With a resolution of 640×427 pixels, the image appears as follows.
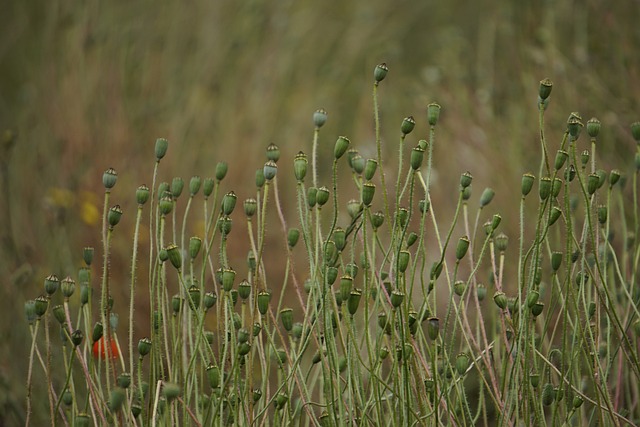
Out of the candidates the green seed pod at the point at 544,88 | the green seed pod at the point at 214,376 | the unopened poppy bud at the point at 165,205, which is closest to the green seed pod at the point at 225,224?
the unopened poppy bud at the point at 165,205

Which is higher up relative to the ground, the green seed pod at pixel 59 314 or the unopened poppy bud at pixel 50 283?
the unopened poppy bud at pixel 50 283

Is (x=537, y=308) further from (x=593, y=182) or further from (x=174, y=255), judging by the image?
(x=174, y=255)

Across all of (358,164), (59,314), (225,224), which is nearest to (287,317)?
(225,224)

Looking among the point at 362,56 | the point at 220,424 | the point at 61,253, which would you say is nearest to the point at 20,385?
the point at 61,253

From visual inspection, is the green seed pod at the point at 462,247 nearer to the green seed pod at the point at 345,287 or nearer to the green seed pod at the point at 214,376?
the green seed pod at the point at 345,287

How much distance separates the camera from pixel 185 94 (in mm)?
3814

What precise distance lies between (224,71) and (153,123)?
0.70 metres

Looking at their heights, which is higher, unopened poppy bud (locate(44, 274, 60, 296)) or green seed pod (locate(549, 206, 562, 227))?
green seed pod (locate(549, 206, 562, 227))

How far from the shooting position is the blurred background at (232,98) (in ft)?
9.77

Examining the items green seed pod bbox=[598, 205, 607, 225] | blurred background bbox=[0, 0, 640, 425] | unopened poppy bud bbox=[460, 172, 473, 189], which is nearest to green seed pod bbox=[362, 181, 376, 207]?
unopened poppy bud bbox=[460, 172, 473, 189]

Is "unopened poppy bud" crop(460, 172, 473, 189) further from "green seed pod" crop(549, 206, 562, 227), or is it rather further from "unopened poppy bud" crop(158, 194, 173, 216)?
"unopened poppy bud" crop(158, 194, 173, 216)

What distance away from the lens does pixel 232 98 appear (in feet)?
12.8

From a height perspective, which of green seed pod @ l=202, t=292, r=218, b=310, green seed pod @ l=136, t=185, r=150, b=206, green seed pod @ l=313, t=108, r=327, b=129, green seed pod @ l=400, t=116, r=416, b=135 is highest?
green seed pod @ l=313, t=108, r=327, b=129

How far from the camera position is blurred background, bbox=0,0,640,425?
2.98 metres
